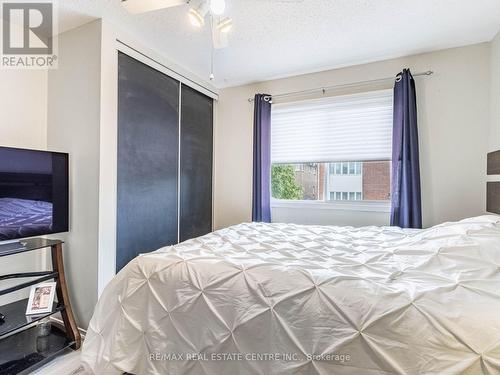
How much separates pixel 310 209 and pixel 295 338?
228 centimetres

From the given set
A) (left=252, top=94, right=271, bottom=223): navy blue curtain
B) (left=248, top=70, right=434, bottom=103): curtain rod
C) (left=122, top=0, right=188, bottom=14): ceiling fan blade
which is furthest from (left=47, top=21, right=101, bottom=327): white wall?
(left=248, top=70, right=434, bottom=103): curtain rod

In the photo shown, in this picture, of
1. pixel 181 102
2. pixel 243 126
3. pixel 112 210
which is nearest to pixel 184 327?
pixel 112 210

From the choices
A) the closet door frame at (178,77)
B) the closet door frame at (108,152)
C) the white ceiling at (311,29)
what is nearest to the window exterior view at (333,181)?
the closet door frame at (178,77)

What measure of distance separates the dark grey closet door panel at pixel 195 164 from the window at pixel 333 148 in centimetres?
90

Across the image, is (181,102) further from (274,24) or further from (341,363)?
(341,363)

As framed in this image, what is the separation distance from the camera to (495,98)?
2332 mm

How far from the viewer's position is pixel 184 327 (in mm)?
1262

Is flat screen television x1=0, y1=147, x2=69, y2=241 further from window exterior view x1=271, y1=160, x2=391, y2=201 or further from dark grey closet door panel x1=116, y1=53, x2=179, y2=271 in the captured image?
window exterior view x1=271, y1=160, x2=391, y2=201

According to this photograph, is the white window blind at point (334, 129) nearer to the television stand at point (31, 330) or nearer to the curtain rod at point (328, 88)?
the curtain rod at point (328, 88)

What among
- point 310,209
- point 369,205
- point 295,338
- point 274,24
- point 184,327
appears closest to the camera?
point 295,338

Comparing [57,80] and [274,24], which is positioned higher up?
[274,24]

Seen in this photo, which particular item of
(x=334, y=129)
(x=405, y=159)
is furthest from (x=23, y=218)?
(x=405, y=159)

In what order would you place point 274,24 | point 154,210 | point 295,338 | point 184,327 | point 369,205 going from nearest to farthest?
point 295,338 < point 184,327 < point 274,24 < point 154,210 < point 369,205

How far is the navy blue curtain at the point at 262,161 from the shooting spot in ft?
10.9
